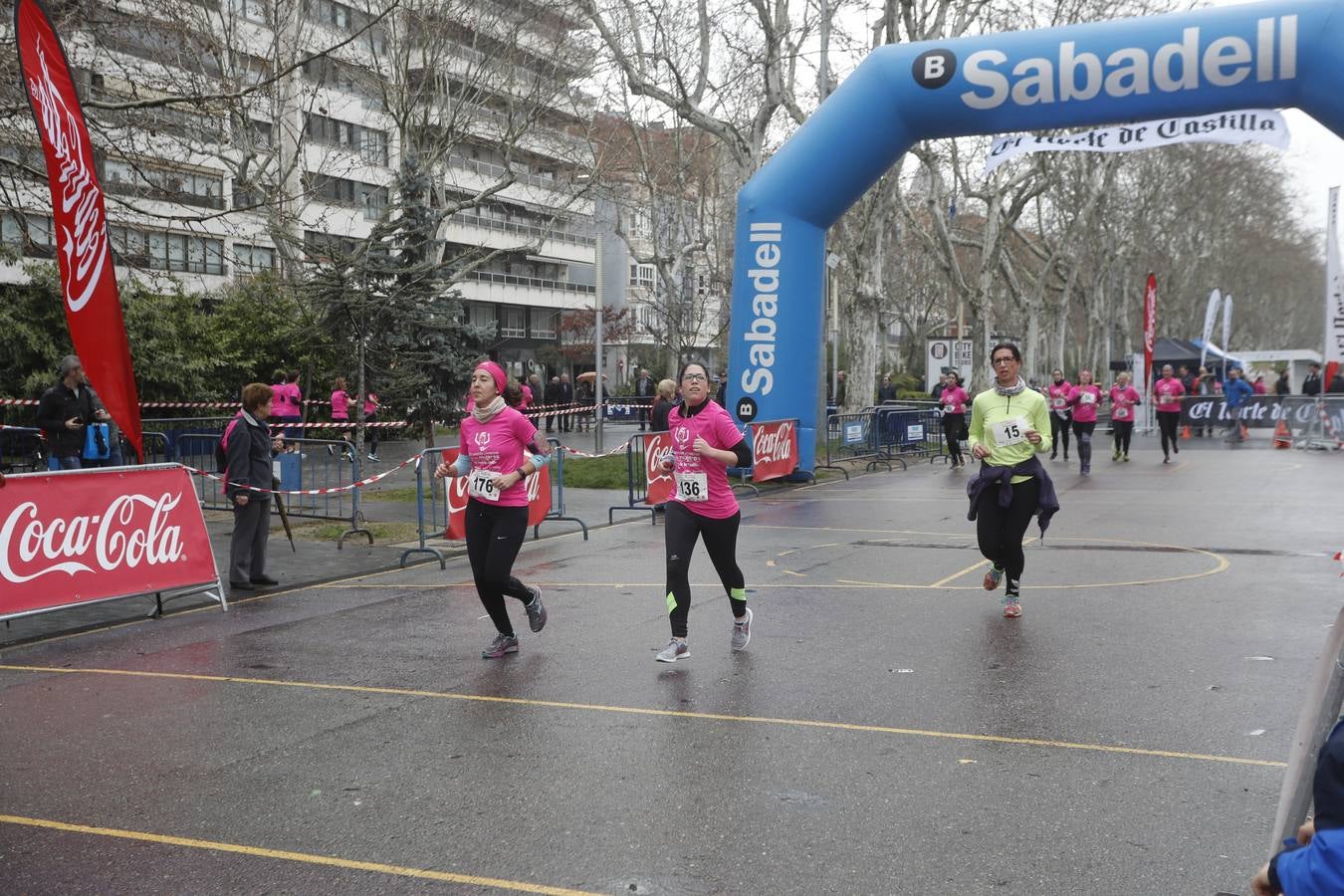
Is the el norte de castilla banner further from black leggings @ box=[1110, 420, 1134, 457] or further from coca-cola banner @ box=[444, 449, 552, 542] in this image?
black leggings @ box=[1110, 420, 1134, 457]

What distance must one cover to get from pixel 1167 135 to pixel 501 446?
11361 millimetres

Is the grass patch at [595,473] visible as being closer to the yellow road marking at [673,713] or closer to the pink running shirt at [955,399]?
the pink running shirt at [955,399]

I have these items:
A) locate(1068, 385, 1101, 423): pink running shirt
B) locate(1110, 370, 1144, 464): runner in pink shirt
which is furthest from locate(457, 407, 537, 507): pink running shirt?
locate(1110, 370, 1144, 464): runner in pink shirt

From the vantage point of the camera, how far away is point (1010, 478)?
29.6 ft

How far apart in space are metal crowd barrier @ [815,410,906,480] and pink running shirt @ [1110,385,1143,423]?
14.5 feet

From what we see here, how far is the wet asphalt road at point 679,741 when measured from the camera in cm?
434

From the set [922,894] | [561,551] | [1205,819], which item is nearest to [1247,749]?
[1205,819]

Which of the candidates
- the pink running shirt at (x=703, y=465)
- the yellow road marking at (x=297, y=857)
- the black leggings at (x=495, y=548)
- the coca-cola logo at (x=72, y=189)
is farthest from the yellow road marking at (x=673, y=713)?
the coca-cola logo at (x=72, y=189)

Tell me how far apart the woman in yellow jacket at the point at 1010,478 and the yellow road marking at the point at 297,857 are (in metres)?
5.61

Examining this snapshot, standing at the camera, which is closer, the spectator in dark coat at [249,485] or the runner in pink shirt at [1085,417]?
the spectator in dark coat at [249,485]

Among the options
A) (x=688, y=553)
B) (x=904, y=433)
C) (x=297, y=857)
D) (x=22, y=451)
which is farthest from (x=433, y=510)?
(x=904, y=433)

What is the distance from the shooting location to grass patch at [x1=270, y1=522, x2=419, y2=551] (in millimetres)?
13742

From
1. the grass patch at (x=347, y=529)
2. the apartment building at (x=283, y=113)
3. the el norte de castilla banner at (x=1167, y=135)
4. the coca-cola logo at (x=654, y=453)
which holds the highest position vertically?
the apartment building at (x=283, y=113)

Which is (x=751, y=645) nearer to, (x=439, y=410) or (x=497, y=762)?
(x=497, y=762)
